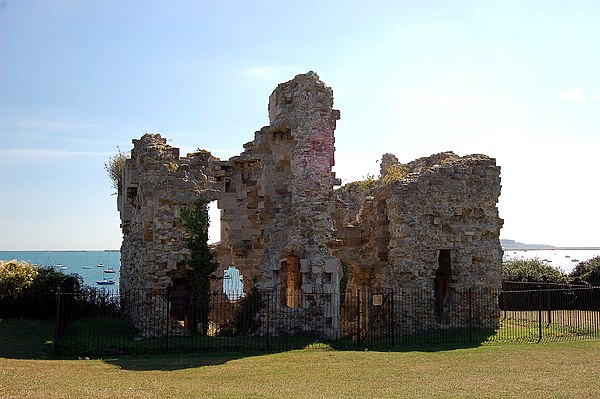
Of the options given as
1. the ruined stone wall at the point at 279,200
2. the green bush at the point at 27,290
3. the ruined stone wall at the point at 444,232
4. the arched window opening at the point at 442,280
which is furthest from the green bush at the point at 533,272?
the green bush at the point at 27,290

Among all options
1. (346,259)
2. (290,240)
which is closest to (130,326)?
(290,240)

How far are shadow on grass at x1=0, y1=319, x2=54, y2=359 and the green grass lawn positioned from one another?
0.07m

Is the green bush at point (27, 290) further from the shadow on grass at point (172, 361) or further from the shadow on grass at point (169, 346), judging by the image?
the shadow on grass at point (172, 361)

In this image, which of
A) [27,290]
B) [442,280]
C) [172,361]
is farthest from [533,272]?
[27,290]

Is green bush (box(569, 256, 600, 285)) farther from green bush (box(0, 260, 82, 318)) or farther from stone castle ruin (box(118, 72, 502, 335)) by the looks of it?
green bush (box(0, 260, 82, 318))

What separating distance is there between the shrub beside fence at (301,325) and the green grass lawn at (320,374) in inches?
43.1

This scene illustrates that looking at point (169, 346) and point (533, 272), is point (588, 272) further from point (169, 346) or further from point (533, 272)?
point (169, 346)

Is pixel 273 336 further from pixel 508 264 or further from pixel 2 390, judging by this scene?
pixel 508 264

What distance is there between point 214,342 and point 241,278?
24.0 ft

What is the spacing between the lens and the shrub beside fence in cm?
1795

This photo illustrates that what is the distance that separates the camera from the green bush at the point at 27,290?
892 inches

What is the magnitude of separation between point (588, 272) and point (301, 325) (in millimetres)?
19058

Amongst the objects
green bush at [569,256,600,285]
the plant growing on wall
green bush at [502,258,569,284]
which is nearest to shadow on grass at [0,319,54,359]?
the plant growing on wall

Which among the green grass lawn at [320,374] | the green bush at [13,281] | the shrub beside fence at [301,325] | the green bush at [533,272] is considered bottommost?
the green grass lawn at [320,374]
